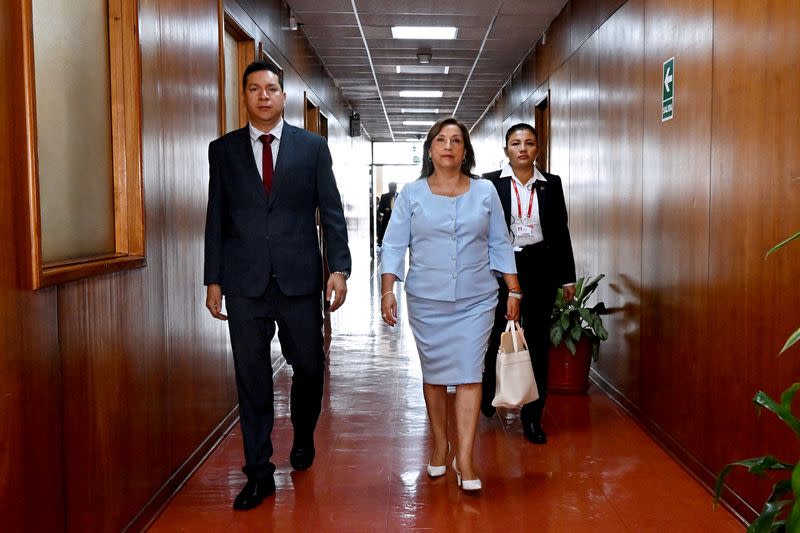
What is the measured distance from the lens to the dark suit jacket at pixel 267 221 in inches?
127

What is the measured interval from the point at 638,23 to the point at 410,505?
9.34ft

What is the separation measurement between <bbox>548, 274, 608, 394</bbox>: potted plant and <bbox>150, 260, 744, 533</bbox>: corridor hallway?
Answer: 0.64ft

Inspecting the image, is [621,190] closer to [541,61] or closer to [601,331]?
[601,331]

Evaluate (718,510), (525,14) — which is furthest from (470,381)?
(525,14)

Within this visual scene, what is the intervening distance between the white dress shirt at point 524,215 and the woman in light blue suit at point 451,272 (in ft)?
2.14

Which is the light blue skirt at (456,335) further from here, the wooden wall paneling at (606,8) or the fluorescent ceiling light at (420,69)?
the fluorescent ceiling light at (420,69)

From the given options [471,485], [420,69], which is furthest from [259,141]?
[420,69]

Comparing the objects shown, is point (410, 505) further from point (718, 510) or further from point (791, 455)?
point (791, 455)

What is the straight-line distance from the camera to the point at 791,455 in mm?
2660

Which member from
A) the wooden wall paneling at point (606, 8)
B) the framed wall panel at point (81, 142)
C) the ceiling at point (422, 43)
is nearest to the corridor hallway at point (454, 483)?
the framed wall panel at point (81, 142)

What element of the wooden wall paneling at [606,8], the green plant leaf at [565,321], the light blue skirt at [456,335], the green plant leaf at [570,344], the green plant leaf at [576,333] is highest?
the wooden wall paneling at [606,8]

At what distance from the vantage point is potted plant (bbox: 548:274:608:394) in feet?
16.7

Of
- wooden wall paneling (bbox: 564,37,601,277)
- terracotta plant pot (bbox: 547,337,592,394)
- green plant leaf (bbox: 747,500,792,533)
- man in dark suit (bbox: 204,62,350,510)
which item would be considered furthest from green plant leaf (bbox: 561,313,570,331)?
green plant leaf (bbox: 747,500,792,533)

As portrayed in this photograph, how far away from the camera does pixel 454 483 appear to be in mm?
3494
